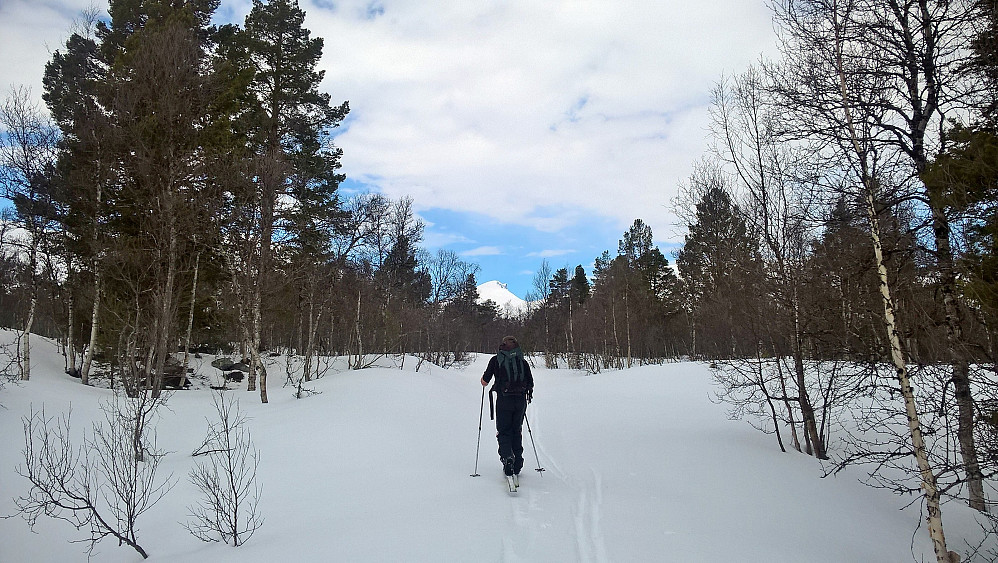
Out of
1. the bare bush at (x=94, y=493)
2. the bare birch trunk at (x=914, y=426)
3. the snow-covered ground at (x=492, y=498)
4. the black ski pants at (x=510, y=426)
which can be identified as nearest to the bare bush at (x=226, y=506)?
the snow-covered ground at (x=492, y=498)

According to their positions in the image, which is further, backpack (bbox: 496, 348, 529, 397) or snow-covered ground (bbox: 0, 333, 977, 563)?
backpack (bbox: 496, 348, 529, 397)

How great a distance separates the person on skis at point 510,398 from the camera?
7086 millimetres

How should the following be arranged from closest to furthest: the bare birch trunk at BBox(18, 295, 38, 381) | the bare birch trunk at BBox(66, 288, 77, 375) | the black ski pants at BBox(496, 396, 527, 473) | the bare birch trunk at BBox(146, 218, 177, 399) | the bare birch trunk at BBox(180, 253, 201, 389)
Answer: the black ski pants at BBox(496, 396, 527, 473) → the bare birch trunk at BBox(146, 218, 177, 399) → the bare birch trunk at BBox(18, 295, 38, 381) → the bare birch trunk at BBox(180, 253, 201, 389) → the bare birch trunk at BBox(66, 288, 77, 375)

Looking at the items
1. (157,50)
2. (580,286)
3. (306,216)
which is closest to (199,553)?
(157,50)

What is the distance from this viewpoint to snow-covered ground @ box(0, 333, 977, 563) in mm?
4715

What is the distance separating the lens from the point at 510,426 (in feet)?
23.5

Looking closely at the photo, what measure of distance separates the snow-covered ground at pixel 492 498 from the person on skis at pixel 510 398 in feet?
1.49

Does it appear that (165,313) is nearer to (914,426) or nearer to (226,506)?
(226,506)

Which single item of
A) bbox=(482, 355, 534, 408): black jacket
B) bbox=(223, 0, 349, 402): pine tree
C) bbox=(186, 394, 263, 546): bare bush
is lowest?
bbox=(186, 394, 263, 546): bare bush

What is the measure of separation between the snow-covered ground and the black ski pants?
437 millimetres

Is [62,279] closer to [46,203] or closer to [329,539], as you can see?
[46,203]

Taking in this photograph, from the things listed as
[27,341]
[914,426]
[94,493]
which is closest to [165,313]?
[94,493]

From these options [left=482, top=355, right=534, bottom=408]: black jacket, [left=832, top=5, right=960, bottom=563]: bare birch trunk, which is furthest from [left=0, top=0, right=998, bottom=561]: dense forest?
[left=482, top=355, right=534, bottom=408]: black jacket

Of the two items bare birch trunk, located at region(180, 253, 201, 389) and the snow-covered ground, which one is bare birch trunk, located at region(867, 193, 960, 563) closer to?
the snow-covered ground
